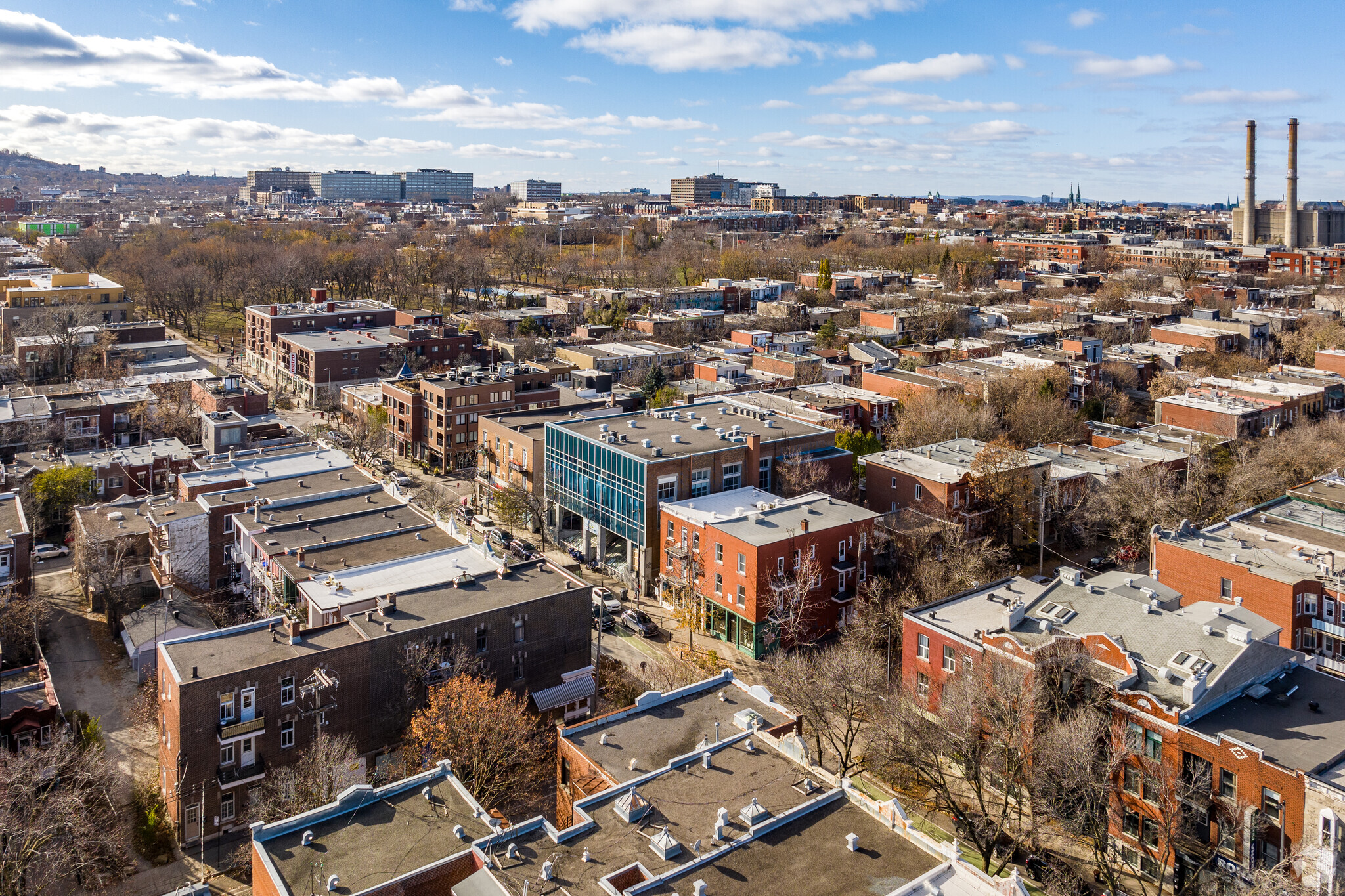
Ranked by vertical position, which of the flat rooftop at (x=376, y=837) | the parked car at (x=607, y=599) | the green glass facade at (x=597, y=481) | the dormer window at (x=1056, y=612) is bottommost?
the parked car at (x=607, y=599)

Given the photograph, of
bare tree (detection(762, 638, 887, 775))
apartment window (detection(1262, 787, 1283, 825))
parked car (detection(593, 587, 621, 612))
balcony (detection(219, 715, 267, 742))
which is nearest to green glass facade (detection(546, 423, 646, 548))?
parked car (detection(593, 587, 621, 612))

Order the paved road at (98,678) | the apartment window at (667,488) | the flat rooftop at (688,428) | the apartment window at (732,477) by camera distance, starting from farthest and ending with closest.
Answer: the apartment window at (732,477) < the flat rooftop at (688,428) < the apartment window at (667,488) < the paved road at (98,678)

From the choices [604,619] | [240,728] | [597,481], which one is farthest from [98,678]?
[597,481]

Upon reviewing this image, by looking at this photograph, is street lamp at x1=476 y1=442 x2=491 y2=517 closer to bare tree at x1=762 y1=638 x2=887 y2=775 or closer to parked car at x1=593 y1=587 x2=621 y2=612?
parked car at x1=593 y1=587 x2=621 y2=612

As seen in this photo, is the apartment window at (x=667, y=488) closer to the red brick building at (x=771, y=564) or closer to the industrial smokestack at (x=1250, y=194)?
the red brick building at (x=771, y=564)

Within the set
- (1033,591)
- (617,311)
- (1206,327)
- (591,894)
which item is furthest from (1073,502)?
(617,311)

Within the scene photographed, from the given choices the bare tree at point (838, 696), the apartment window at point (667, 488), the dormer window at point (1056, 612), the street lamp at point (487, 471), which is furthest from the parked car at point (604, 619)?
the dormer window at point (1056, 612)

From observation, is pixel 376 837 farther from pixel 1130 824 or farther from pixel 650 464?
pixel 650 464
